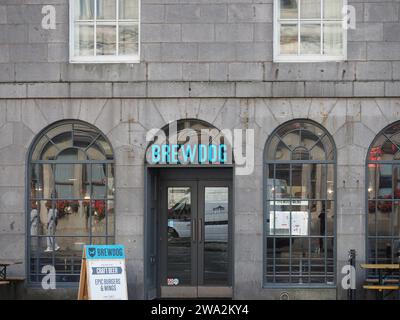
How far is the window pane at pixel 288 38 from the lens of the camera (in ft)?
52.1

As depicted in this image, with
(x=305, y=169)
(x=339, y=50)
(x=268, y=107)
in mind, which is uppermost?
(x=339, y=50)

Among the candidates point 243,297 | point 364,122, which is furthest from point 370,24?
point 243,297

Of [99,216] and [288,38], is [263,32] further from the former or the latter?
[99,216]

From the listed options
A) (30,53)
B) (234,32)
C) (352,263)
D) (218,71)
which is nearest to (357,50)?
(234,32)

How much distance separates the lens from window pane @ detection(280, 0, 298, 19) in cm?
1588

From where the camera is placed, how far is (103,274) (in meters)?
14.5

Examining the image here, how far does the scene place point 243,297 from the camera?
15461mm

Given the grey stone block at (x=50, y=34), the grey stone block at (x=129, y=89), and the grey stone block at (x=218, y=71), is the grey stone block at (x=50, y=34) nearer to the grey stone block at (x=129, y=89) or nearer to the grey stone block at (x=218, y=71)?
the grey stone block at (x=129, y=89)

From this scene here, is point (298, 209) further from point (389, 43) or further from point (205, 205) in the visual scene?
point (389, 43)

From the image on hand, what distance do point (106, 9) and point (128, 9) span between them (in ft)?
1.50

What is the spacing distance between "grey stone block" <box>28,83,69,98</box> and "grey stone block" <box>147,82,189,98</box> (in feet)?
5.53

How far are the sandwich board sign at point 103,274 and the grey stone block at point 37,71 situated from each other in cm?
369

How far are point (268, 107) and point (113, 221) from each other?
150 inches

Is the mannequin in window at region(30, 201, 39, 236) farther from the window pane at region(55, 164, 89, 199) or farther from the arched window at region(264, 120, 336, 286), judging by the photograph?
the arched window at region(264, 120, 336, 286)
